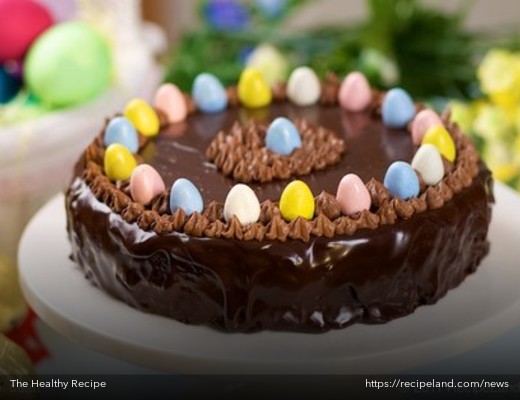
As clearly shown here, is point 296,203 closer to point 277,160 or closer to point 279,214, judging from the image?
point 279,214

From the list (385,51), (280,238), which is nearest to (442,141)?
(280,238)

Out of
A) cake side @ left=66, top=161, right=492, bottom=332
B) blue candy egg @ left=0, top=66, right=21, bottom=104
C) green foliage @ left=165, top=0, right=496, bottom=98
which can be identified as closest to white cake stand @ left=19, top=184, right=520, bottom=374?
cake side @ left=66, top=161, right=492, bottom=332

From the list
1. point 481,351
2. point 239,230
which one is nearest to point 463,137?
point 481,351

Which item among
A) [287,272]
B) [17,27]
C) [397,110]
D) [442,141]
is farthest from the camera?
[17,27]

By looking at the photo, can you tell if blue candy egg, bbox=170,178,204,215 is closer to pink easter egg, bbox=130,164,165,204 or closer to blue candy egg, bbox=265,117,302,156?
pink easter egg, bbox=130,164,165,204

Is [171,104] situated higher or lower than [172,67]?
higher

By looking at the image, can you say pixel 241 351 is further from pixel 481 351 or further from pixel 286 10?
pixel 286 10
